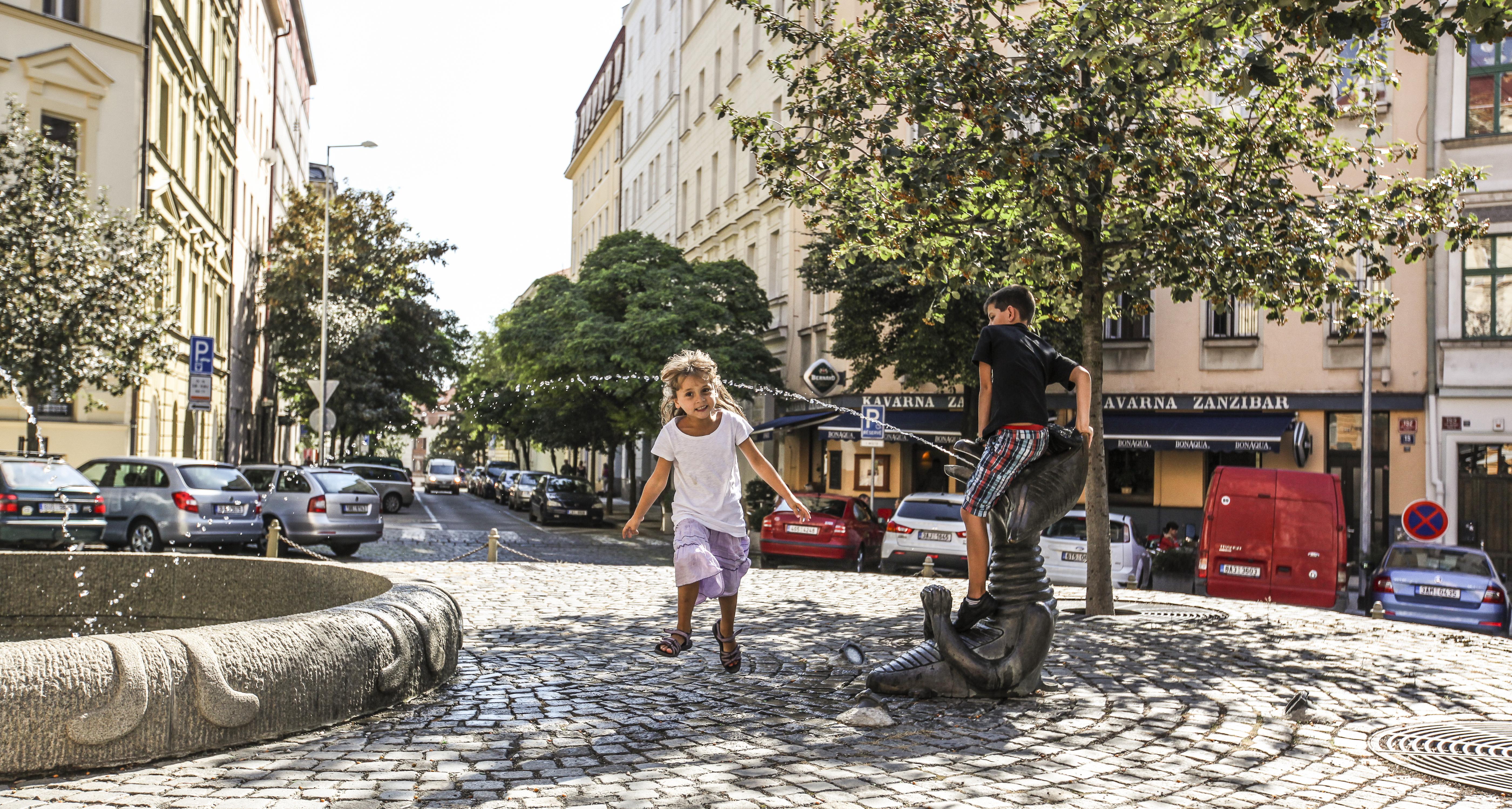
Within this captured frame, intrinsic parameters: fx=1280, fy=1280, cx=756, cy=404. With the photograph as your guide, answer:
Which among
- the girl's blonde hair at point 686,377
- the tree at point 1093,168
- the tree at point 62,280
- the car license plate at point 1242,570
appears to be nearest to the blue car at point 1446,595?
the car license plate at point 1242,570

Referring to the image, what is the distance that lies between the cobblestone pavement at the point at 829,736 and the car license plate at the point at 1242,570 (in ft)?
23.4

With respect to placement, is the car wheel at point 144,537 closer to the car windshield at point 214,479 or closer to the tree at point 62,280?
the car windshield at point 214,479

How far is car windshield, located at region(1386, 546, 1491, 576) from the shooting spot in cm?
1630

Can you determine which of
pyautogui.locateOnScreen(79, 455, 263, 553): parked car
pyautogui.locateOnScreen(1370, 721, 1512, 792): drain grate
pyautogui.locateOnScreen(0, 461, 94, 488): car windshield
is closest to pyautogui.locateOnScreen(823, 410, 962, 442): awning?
pyautogui.locateOnScreen(79, 455, 263, 553): parked car

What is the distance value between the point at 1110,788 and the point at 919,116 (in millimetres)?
7018

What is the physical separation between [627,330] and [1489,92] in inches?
751

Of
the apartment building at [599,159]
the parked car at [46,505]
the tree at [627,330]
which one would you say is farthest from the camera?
the apartment building at [599,159]

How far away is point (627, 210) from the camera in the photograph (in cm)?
6166

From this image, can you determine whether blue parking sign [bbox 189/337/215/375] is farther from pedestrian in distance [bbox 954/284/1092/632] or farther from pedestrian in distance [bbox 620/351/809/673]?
pedestrian in distance [bbox 954/284/1092/632]

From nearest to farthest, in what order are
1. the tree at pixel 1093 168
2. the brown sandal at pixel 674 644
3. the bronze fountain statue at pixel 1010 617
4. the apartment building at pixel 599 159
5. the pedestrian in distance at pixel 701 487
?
1. the bronze fountain statue at pixel 1010 617
2. the pedestrian in distance at pixel 701 487
3. the brown sandal at pixel 674 644
4. the tree at pixel 1093 168
5. the apartment building at pixel 599 159

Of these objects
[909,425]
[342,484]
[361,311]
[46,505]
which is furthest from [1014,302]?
[361,311]

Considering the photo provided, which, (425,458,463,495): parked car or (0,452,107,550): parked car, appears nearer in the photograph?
(0,452,107,550): parked car

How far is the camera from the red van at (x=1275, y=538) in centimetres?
1669

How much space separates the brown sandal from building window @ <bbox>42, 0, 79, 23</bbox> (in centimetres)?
2533
